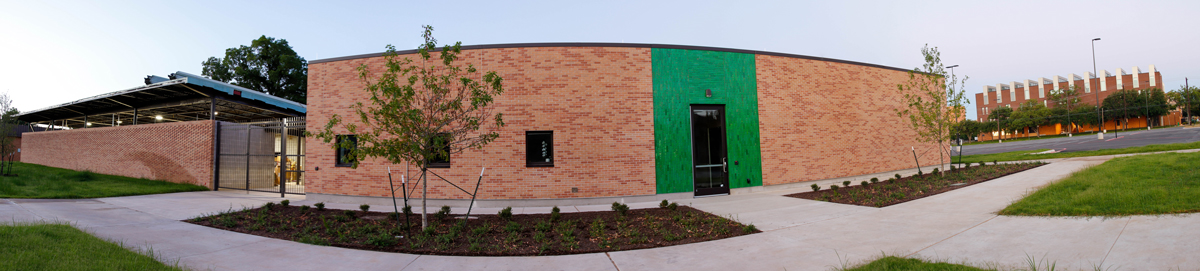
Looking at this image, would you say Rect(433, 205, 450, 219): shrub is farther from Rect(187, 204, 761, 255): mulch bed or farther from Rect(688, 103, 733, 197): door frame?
Rect(688, 103, 733, 197): door frame

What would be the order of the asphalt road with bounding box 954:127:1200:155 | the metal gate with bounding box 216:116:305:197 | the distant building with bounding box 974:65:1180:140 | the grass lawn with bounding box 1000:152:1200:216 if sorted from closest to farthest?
1. the grass lawn with bounding box 1000:152:1200:216
2. the metal gate with bounding box 216:116:305:197
3. the asphalt road with bounding box 954:127:1200:155
4. the distant building with bounding box 974:65:1180:140

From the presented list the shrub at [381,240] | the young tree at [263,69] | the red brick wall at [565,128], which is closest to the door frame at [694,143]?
the red brick wall at [565,128]

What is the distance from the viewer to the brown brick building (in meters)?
10.9

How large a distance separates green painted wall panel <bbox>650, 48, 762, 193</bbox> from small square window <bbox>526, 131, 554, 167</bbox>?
2752 millimetres

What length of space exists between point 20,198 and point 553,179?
13.6m

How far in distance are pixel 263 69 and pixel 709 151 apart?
128ft

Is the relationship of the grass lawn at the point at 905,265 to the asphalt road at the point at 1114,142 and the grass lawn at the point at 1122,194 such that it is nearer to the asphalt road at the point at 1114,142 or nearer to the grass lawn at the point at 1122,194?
the grass lawn at the point at 1122,194

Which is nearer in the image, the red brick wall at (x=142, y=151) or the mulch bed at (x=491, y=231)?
the mulch bed at (x=491, y=231)

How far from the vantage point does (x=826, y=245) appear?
5.75 m

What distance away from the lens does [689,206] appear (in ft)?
32.4

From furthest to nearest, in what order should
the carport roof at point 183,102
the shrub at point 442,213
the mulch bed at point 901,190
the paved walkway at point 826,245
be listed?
the carport roof at point 183,102, the mulch bed at point 901,190, the shrub at point 442,213, the paved walkway at point 826,245

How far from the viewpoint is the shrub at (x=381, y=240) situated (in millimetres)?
6186

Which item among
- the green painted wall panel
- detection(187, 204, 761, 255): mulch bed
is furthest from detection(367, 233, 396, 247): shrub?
the green painted wall panel

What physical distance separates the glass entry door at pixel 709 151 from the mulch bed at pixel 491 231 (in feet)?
9.99
